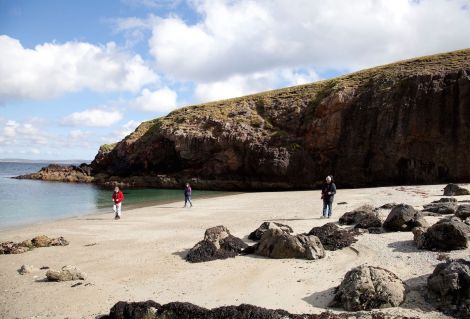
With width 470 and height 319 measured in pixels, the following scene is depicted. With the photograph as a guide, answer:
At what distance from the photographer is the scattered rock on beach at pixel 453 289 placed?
823 cm

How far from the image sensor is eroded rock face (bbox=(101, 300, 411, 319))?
8.28 metres

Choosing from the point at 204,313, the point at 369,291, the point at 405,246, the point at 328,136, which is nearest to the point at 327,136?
the point at 328,136

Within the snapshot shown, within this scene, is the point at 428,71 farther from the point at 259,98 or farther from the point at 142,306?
the point at 142,306

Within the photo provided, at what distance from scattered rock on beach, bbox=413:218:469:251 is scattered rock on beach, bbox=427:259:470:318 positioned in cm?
320

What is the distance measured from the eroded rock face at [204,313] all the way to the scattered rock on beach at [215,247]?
4.48 metres

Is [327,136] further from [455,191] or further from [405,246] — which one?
[405,246]

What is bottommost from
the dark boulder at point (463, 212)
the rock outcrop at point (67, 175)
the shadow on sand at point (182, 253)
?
the shadow on sand at point (182, 253)

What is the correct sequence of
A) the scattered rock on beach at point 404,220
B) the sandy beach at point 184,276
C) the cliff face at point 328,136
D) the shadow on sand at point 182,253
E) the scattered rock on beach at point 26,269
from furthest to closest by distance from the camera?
the cliff face at point 328,136
the scattered rock on beach at point 404,220
the shadow on sand at point 182,253
the scattered rock on beach at point 26,269
the sandy beach at point 184,276

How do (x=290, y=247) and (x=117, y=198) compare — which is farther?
(x=117, y=198)

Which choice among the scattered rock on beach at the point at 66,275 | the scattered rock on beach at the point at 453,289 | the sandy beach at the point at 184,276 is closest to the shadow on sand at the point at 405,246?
the sandy beach at the point at 184,276

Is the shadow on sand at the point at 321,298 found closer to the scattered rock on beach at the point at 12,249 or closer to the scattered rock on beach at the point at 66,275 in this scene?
the scattered rock on beach at the point at 66,275

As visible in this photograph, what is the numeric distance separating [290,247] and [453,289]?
5.12 metres

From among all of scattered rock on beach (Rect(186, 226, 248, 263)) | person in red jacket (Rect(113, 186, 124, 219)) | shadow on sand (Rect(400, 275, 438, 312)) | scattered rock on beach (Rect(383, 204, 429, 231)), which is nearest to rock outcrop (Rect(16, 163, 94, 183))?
person in red jacket (Rect(113, 186, 124, 219))

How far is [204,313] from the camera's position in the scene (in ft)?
28.1
